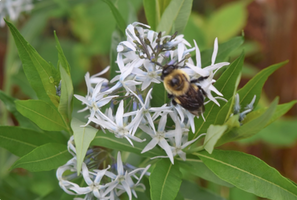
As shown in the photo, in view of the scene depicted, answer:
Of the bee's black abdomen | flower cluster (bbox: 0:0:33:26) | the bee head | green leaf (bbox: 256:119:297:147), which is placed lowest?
green leaf (bbox: 256:119:297:147)

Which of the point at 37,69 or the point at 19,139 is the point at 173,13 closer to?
the point at 37,69

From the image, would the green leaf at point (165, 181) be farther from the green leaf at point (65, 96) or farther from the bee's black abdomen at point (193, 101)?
the green leaf at point (65, 96)

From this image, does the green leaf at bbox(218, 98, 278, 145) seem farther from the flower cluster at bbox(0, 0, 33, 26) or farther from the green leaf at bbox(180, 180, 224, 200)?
the flower cluster at bbox(0, 0, 33, 26)

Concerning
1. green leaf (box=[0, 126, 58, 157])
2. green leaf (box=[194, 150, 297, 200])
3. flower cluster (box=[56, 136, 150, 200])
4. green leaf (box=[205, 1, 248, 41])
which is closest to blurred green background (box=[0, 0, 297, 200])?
green leaf (box=[205, 1, 248, 41])

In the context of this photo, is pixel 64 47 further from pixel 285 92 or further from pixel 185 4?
pixel 285 92

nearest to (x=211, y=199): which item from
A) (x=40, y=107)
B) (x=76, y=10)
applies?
(x=40, y=107)

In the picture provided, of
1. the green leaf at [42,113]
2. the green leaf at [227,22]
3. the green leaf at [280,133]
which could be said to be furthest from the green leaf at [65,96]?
the green leaf at [227,22]
